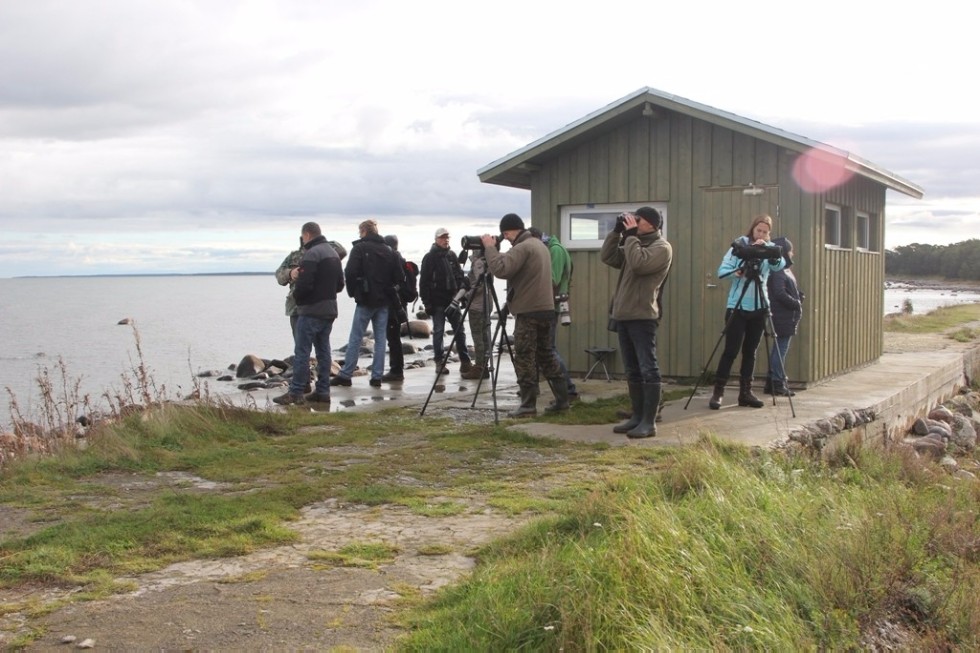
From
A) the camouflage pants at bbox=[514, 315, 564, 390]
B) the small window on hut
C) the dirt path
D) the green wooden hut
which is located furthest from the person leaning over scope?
the dirt path

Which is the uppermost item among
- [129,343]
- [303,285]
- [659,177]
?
[659,177]

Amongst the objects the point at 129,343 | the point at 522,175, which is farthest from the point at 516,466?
the point at 129,343

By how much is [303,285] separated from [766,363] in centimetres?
512

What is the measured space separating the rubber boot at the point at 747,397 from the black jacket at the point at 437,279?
439 cm

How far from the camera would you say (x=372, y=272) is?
1219 centimetres

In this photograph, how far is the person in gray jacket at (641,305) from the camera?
8430 millimetres

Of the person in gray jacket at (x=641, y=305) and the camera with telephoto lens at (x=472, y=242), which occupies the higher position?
the camera with telephoto lens at (x=472, y=242)

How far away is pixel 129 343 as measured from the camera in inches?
1281

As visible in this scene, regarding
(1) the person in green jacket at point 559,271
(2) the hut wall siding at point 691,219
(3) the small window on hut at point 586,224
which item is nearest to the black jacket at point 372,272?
(2) the hut wall siding at point 691,219

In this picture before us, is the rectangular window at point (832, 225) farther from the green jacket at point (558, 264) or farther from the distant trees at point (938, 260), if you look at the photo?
the distant trees at point (938, 260)

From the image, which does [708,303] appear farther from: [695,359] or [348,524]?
[348,524]

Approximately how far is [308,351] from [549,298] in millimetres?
2989

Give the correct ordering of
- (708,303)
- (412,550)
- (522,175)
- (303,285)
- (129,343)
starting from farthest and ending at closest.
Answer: (129,343) → (522,175) → (708,303) → (303,285) → (412,550)

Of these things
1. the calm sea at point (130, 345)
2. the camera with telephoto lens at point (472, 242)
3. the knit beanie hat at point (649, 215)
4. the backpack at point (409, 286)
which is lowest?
the calm sea at point (130, 345)
